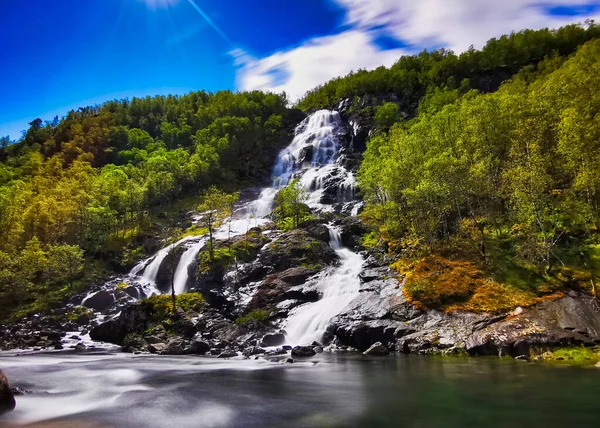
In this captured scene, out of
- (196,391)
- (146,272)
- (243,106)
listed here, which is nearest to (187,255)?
(146,272)

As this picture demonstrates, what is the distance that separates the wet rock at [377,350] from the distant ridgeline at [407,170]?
5.28 meters

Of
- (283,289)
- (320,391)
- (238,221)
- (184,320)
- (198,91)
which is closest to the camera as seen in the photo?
(320,391)

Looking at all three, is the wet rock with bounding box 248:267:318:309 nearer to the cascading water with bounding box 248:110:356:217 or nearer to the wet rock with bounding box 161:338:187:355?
the wet rock with bounding box 161:338:187:355

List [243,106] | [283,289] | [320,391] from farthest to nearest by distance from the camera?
1. [243,106]
2. [283,289]
3. [320,391]

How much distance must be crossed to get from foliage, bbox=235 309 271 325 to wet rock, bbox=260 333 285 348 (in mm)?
3492

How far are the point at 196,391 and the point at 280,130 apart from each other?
359ft

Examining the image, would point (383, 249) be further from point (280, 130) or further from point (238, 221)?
point (280, 130)

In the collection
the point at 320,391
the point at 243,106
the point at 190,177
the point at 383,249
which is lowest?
the point at 320,391

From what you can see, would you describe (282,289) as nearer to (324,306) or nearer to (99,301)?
(324,306)

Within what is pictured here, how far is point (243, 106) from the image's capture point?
5266 inches

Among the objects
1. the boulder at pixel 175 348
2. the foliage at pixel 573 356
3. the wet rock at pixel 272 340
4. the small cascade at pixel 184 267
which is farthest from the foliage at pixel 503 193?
the small cascade at pixel 184 267

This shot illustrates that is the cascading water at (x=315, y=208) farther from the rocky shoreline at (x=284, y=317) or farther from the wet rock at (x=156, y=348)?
the wet rock at (x=156, y=348)

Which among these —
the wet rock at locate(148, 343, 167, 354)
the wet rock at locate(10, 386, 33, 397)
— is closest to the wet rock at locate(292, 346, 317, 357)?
the wet rock at locate(148, 343, 167, 354)

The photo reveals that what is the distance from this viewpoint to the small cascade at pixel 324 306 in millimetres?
35000
